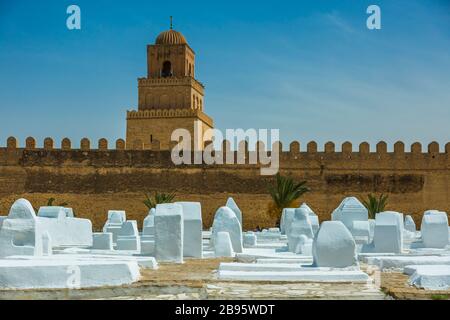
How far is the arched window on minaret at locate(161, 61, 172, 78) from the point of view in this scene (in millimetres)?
36406

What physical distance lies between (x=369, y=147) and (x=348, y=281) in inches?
884

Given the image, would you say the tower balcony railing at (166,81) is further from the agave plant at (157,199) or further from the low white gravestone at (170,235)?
the low white gravestone at (170,235)

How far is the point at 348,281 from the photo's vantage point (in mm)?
8078

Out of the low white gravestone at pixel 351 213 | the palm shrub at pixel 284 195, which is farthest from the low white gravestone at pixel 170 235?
the palm shrub at pixel 284 195

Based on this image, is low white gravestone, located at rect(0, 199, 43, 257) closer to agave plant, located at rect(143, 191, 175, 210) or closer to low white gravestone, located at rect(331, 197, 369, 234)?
low white gravestone, located at rect(331, 197, 369, 234)

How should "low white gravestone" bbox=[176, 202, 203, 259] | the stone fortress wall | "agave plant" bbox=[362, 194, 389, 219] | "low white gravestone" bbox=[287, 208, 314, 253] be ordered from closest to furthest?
1. "low white gravestone" bbox=[176, 202, 203, 259]
2. "low white gravestone" bbox=[287, 208, 314, 253]
3. "agave plant" bbox=[362, 194, 389, 219]
4. the stone fortress wall

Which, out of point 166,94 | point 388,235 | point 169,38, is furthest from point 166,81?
point 388,235

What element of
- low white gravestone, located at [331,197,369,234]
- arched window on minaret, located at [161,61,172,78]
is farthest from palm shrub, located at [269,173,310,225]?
low white gravestone, located at [331,197,369,234]

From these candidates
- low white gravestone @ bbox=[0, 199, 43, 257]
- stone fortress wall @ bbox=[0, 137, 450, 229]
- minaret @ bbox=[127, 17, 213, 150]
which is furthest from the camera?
minaret @ bbox=[127, 17, 213, 150]

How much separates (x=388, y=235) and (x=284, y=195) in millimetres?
14634

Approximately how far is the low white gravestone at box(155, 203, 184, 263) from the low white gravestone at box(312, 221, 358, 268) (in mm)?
2226
